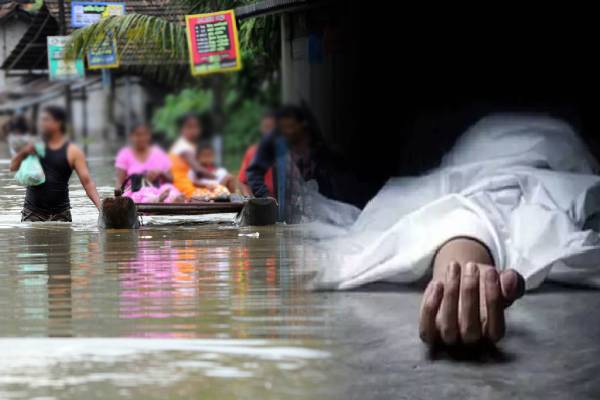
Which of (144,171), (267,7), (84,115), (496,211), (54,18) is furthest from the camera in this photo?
(54,18)

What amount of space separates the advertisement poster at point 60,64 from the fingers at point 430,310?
3.46 ft

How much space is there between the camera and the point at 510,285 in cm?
164

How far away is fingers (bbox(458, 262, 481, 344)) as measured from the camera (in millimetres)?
1609

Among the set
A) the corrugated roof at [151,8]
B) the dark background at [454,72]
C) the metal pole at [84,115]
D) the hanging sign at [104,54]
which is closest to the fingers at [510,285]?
the metal pole at [84,115]

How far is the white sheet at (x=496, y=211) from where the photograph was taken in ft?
6.66

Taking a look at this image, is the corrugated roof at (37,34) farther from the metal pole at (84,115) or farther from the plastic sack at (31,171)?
the metal pole at (84,115)

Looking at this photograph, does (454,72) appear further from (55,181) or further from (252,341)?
(55,181)

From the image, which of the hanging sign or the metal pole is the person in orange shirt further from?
the hanging sign

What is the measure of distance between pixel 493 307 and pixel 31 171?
248 cm

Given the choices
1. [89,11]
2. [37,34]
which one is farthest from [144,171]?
[89,11]

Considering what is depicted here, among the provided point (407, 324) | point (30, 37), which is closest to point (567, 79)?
point (407, 324)

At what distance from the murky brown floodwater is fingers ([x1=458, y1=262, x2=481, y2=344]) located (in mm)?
187

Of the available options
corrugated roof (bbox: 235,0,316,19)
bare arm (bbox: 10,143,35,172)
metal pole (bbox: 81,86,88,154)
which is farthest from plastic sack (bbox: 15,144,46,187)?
metal pole (bbox: 81,86,88,154)

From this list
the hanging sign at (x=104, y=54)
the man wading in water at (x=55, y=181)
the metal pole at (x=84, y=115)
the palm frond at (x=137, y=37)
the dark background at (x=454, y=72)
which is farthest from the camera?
the man wading in water at (x=55, y=181)
